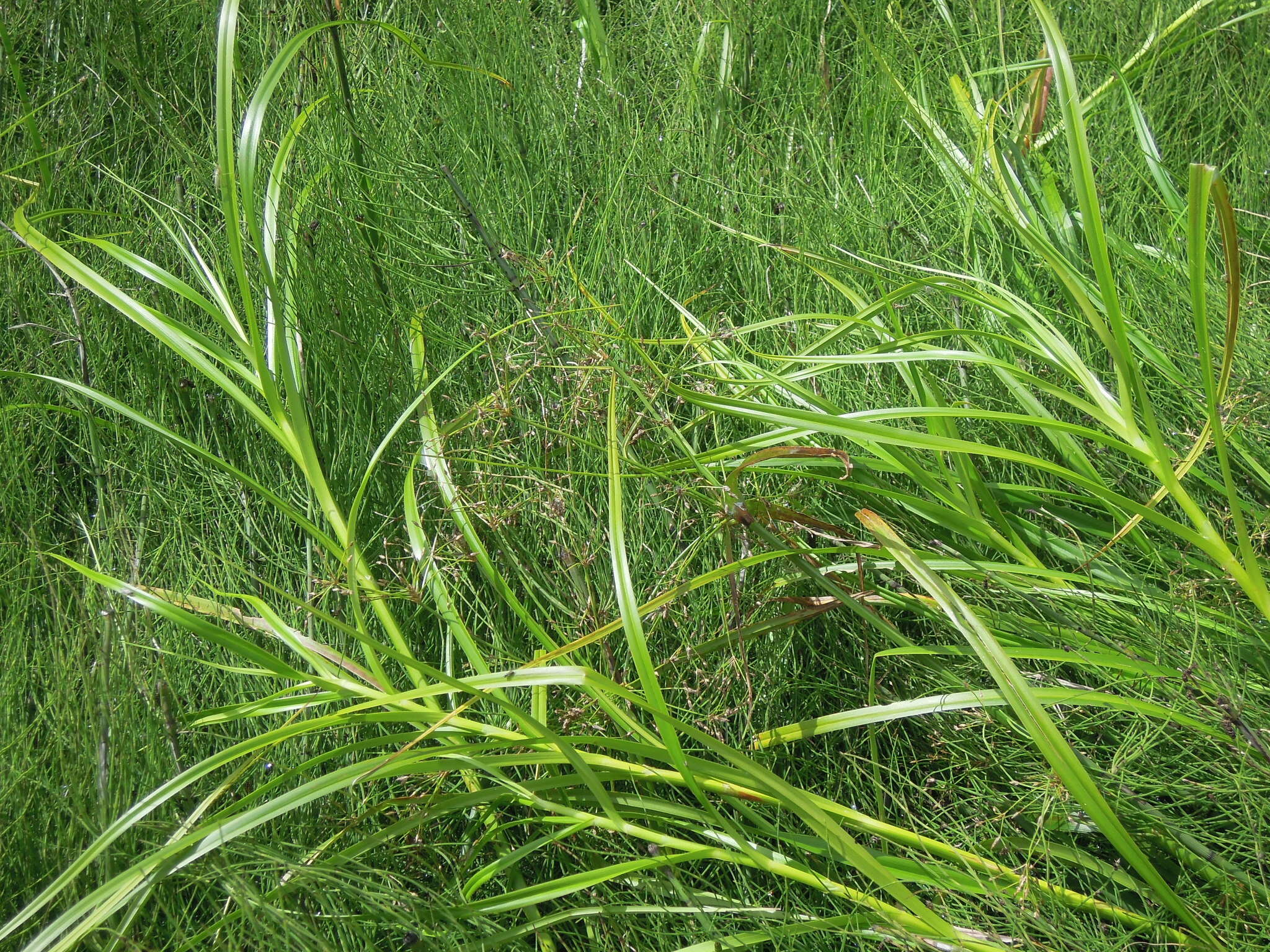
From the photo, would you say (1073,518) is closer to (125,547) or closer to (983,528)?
(983,528)

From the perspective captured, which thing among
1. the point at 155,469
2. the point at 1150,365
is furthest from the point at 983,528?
the point at 155,469

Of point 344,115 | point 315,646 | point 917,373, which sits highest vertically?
point 344,115

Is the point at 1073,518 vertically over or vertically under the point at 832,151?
under

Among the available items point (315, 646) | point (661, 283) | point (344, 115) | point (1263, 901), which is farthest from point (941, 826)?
point (344, 115)

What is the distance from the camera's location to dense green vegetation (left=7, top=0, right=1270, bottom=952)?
90 centimetres

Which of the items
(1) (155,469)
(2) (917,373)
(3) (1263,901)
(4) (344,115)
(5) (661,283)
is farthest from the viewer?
(4) (344,115)

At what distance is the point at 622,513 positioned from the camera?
Answer: 1.06 metres

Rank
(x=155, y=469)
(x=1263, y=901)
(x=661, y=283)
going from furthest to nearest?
(x=661, y=283) < (x=155, y=469) < (x=1263, y=901)

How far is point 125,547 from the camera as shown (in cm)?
110

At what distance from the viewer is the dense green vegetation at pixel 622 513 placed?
0.90m

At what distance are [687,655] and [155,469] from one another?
800mm

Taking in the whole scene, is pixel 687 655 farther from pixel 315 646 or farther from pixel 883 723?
pixel 315 646

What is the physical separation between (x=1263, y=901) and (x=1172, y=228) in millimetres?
908

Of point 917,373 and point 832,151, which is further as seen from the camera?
point 832,151
